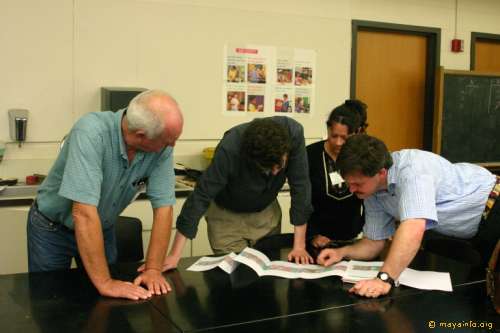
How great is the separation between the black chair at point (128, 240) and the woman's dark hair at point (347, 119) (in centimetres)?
105

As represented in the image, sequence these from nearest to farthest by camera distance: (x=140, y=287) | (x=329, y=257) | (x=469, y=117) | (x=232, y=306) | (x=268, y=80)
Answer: (x=232, y=306), (x=140, y=287), (x=329, y=257), (x=268, y=80), (x=469, y=117)

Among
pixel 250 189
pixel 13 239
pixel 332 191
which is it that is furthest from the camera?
pixel 13 239

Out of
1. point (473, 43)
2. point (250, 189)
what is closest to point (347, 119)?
point (250, 189)

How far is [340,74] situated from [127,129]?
9.36 ft

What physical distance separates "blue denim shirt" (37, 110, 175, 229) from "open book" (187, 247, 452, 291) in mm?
307

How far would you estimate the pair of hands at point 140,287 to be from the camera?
1.67 metres

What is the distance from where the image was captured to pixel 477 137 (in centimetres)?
481

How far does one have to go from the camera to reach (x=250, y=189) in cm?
236

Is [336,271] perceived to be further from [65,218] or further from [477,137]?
[477,137]

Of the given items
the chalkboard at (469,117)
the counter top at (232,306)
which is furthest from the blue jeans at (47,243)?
the chalkboard at (469,117)

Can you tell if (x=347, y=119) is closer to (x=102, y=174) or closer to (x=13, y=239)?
(x=102, y=174)

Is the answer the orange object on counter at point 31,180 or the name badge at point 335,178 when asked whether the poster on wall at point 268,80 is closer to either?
the orange object on counter at point 31,180

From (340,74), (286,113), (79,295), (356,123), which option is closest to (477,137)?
(340,74)

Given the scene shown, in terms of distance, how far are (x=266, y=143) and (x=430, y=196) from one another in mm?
600
